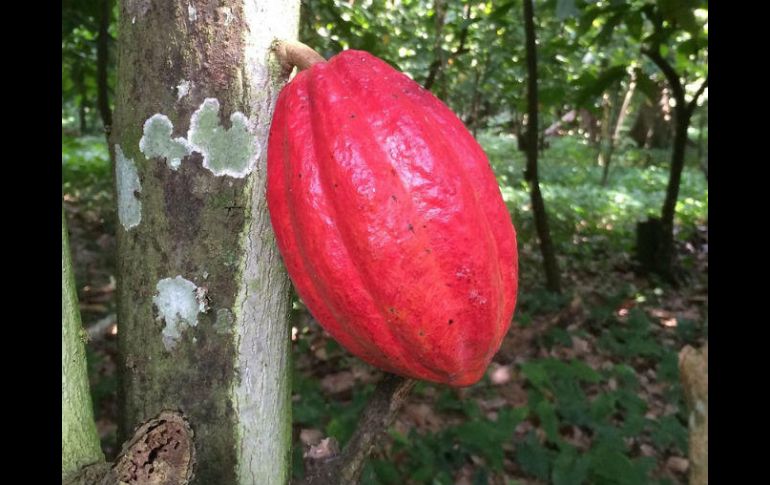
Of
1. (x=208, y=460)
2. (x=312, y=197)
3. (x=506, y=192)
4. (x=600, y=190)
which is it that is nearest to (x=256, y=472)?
(x=208, y=460)

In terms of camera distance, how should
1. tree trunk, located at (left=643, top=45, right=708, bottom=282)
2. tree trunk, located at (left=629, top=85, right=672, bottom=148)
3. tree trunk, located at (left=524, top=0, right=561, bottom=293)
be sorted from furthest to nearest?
tree trunk, located at (left=629, top=85, right=672, bottom=148) < tree trunk, located at (left=643, top=45, right=708, bottom=282) < tree trunk, located at (left=524, top=0, right=561, bottom=293)

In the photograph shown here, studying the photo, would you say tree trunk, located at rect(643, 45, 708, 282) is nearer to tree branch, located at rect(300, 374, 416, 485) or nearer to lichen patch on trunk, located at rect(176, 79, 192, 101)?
tree branch, located at rect(300, 374, 416, 485)

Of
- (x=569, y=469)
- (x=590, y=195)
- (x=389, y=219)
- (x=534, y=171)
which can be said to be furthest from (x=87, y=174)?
(x=389, y=219)

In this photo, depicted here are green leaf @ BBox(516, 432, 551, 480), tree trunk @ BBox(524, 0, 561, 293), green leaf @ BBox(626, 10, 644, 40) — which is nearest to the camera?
green leaf @ BBox(516, 432, 551, 480)

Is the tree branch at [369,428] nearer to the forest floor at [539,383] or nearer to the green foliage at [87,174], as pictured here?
the forest floor at [539,383]

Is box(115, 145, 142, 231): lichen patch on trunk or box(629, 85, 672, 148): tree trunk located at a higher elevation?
box(629, 85, 672, 148): tree trunk

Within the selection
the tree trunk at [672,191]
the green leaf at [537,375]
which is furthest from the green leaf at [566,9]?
the tree trunk at [672,191]

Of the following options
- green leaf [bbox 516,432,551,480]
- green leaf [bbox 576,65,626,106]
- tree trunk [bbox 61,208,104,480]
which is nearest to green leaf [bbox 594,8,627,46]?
green leaf [bbox 576,65,626,106]
